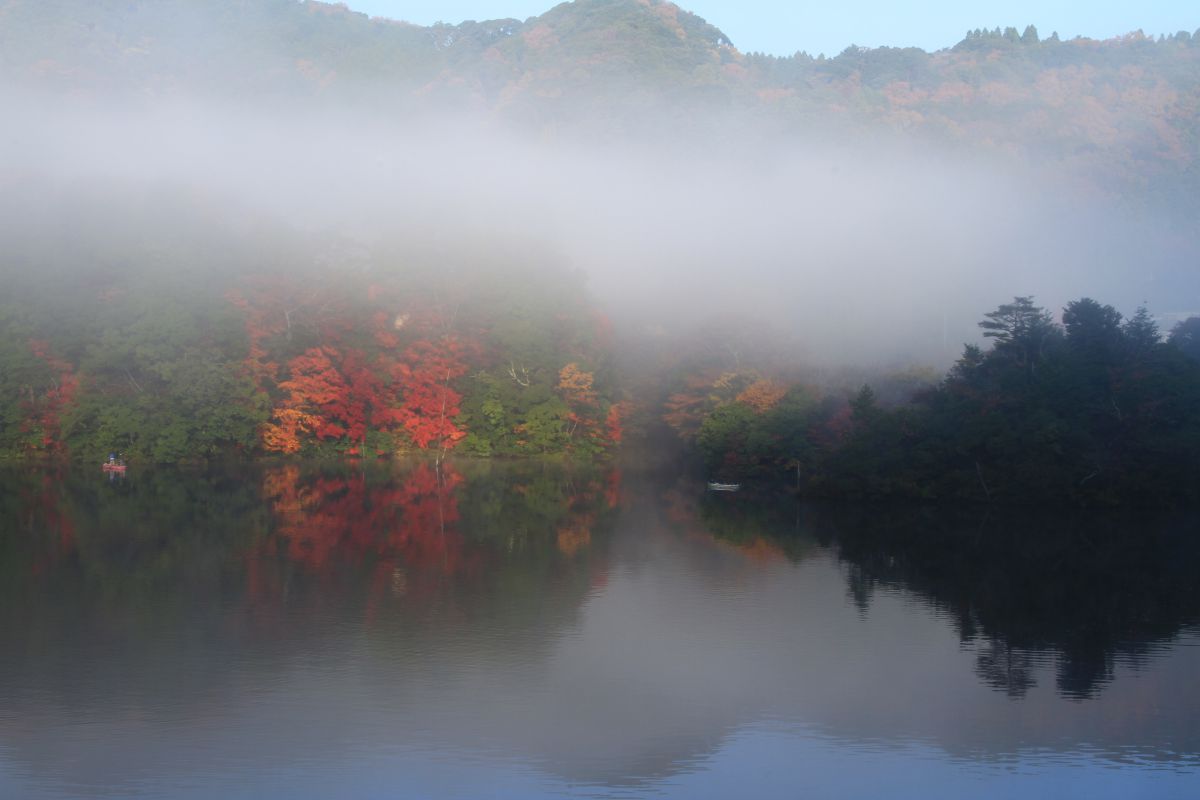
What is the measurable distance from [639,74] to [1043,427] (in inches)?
1503

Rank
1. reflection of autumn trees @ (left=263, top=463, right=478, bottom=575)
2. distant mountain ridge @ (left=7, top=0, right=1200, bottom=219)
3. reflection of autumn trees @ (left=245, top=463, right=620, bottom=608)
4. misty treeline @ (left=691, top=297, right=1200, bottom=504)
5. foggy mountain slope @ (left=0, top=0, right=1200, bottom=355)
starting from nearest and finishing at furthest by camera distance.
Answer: reflection of autumn trees @ (left=245, top=463, right=620, bottom=608), reflection of autumn trees @ (left=263, top=463, right=478, bottom=575), misty treeline @ (left=691, top=297, right=1200, bottom=504), foggy mountain slope @ (left=0, top=0, right=1200, bottom=355), distant mountain ridge @ (left=7, top=0, right=1200, bottom=219)

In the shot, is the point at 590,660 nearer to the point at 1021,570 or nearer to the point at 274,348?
the point at 1021,570

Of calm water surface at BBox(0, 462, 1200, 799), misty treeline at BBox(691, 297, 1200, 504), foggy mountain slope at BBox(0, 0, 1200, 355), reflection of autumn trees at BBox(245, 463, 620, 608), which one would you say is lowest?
calm water surface at BBox(0, 462, 1200, 799)

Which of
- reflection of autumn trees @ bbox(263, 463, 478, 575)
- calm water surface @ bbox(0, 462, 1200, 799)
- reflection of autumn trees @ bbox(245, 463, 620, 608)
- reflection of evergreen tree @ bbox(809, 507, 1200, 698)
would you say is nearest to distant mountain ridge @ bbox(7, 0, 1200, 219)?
reflection of autumn trees @ bbox(245, 463, 620, 608)

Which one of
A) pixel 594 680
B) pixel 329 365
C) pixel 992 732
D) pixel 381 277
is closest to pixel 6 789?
pixel 594 680

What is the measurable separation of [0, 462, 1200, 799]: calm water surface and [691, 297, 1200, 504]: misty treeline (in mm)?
1984

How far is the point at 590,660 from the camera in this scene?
858 centimetres

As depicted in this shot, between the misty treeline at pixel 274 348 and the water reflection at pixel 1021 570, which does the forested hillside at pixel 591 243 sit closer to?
the misty treeline at pixel 274 348

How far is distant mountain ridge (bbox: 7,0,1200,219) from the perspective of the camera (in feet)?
147

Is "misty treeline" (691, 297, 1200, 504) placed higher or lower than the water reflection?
higher

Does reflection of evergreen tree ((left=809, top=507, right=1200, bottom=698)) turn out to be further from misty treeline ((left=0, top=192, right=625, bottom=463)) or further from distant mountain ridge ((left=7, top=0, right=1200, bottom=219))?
distant mountain ridge ((left=7, top=0, right=1200, bottom=219))

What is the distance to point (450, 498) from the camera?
63.8 feet

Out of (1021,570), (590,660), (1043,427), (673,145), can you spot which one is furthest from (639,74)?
(590,660)

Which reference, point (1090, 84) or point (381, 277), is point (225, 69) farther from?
point (1090, 84)
